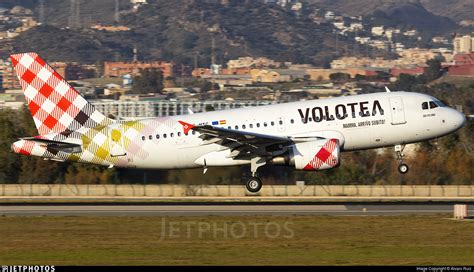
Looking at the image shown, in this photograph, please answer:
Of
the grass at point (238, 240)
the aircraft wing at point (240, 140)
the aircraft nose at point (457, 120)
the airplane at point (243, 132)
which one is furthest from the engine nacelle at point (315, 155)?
the grass at point (238, 240)

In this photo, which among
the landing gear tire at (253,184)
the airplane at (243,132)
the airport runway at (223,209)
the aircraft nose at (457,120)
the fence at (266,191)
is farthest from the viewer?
the fence at (266,191)

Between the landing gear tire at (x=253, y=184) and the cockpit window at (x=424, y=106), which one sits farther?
the landing gear tire at (x=253, y=184)

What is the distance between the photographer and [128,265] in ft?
110

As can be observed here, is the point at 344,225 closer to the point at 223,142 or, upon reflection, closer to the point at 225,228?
the point at 225,228

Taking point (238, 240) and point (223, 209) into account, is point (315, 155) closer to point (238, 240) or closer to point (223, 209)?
point (223, 209)

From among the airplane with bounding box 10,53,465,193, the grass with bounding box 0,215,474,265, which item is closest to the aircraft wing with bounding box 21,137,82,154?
the airplane with bounding box 10,53,465,193

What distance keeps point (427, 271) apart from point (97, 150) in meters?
27.8

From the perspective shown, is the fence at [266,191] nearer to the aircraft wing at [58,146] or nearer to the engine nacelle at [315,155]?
the aircraft wing at [58,146]

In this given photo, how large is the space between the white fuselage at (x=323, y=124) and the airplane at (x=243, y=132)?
0.05m

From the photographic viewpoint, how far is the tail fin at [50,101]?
2213 inches

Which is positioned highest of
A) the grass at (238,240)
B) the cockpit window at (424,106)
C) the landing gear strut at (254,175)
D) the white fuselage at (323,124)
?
the cockpit window at (424,106)

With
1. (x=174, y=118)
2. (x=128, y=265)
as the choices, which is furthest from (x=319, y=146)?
(x=128, y=265)

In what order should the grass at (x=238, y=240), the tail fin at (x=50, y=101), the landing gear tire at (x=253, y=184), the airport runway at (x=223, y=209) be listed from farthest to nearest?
the tail fin at (x=50, y=101), the landing gear tire at (x=253, y=184), the airport runway at (x=223, y=209), the grass at (x=238, y=240)

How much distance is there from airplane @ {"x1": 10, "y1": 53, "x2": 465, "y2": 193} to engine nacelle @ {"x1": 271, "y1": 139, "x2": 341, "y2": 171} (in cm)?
5
